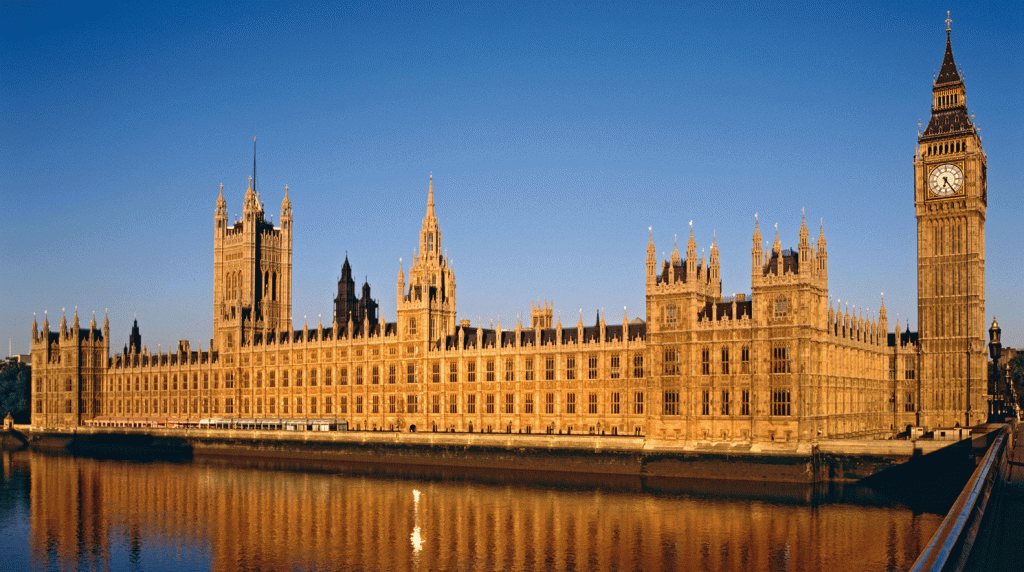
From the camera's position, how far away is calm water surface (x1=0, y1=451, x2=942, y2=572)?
59.1 m

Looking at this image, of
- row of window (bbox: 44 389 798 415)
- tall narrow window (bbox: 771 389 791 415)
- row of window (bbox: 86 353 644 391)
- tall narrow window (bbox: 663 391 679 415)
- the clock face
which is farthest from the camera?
the clock face

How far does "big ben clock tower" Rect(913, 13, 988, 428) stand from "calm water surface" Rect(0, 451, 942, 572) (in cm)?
3934

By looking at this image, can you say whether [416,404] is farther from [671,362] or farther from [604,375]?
[671,362]

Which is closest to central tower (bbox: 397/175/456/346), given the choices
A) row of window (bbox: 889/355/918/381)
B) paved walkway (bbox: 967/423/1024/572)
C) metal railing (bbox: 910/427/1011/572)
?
row of window (bbox: 889/355/918/381)

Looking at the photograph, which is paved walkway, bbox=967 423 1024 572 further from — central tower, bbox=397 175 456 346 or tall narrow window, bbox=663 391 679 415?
central tower, bbox=397 175 456 346

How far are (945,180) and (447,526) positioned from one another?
81.3m

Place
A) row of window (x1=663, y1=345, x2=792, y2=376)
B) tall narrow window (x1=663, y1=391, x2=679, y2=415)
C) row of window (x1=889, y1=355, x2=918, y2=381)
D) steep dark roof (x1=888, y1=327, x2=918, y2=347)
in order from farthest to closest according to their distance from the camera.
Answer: steep dark roof (x1=888, y1=327, x2=918, y2=347) → row of window (x1=889, y1=355, x2=918, y2=381) → tall narrow window (x1=663, y1=391, x2=679, y2=415) → row of window (x1=663, y1=345, x2=792, y2=376)

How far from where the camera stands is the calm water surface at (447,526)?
5912cm

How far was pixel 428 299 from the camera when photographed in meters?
128

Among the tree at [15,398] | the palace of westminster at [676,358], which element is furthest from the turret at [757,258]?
the tree at [15,398]

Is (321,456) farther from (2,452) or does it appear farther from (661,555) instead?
(661,555)

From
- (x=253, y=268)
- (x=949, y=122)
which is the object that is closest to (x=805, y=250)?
(x=949, y=122)

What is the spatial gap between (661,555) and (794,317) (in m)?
40.9

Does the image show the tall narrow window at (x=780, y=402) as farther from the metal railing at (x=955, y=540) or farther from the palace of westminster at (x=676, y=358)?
the metal railing at (x=955, y=540)
